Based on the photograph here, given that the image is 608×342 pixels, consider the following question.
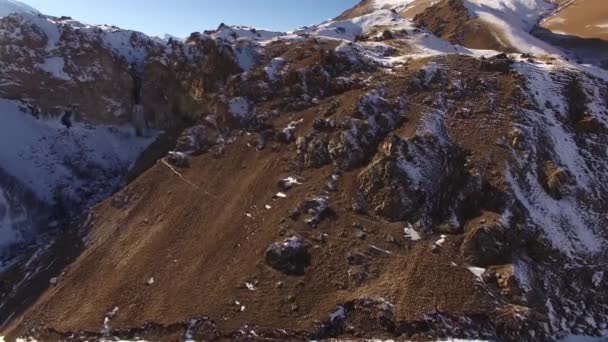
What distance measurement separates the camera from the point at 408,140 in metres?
34.7

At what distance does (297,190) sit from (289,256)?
233 inches

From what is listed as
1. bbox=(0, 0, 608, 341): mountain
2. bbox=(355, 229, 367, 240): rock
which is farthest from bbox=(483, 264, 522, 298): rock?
bbox=(355, 229, 367, 240): rock

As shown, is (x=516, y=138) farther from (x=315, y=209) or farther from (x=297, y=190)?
(x=297, y=190)

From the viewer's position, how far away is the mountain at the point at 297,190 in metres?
27.5

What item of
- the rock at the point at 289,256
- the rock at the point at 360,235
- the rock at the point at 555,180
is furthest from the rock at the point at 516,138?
the rock at the point at 289,256

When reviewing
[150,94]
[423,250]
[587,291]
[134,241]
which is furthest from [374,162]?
[150,94]

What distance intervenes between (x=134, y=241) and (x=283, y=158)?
464 inches

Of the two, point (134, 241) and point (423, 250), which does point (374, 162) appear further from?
point (134, 241)

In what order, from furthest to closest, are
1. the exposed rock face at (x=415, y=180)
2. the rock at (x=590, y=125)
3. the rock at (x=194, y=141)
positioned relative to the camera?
the rock at (x=194, y=141)
the rock at (x=590, y=125)
the exposed rock face at (x=415, y=180)

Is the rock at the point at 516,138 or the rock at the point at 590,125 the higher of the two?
the rock at the point at 516,138

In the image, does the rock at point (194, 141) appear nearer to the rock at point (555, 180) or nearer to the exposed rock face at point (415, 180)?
the exposed rock face at point (415, 180)

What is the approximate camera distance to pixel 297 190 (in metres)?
34.7

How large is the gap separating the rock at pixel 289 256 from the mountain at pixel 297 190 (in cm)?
12

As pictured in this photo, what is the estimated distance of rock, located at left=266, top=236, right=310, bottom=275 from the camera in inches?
1170
